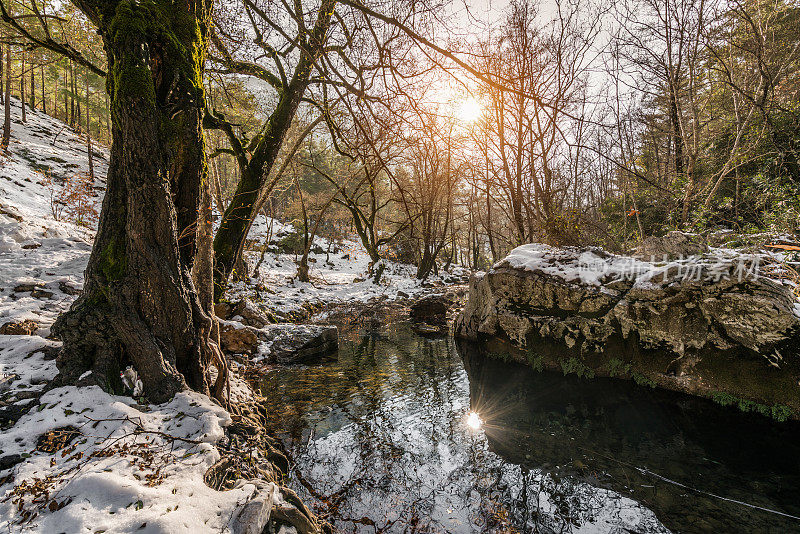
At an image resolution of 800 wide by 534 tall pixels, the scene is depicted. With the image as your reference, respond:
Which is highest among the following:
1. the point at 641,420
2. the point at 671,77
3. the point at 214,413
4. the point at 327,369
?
the point at 671,77

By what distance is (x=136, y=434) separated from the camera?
2.23 m

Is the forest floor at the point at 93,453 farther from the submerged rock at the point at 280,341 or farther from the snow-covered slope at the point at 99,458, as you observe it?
the submerged rock at the point at 280,341

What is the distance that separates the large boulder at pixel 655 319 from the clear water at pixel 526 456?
1.48 ft

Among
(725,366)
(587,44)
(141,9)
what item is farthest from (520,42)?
(141,9)

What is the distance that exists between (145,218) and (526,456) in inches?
192

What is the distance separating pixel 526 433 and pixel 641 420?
6.26 feet

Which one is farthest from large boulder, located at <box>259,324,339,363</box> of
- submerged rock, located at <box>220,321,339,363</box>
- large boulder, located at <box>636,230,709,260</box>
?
large boulder, located at <box>636,230,709,260</box>

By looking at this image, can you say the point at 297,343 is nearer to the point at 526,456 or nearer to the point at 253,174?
the point at 253,174

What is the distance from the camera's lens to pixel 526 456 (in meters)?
4.09

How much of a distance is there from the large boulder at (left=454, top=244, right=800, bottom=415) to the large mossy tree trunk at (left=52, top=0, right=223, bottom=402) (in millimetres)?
6488

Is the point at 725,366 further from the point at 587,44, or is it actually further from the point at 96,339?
the point at 587,44

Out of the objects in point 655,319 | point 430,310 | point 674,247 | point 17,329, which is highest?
point 674,247

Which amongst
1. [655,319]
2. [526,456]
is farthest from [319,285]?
[655,319]

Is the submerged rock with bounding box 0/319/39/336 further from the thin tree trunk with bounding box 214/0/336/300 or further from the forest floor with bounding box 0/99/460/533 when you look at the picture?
the thin tree trunk with bounding box 214/0/336/300
